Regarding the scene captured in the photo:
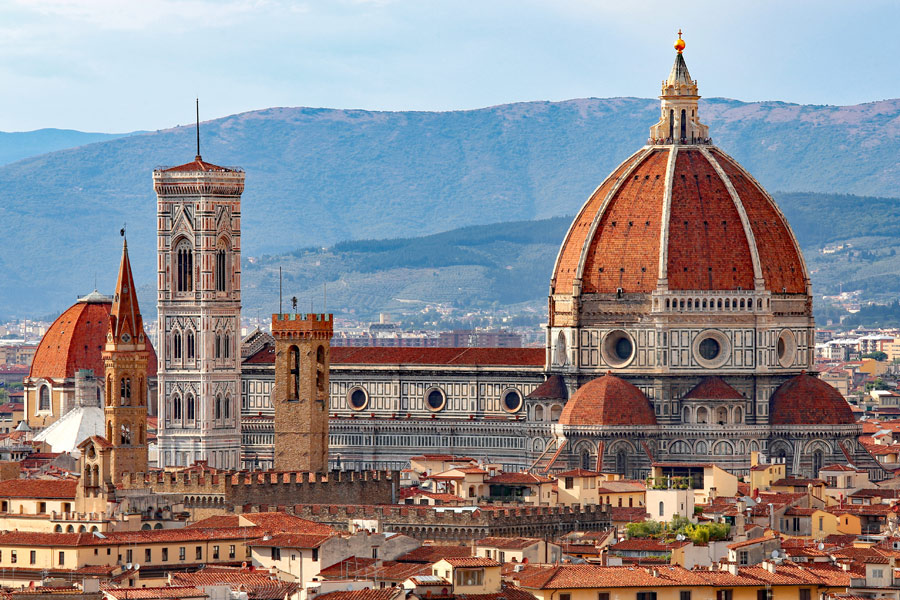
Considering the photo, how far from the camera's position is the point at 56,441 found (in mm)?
148875

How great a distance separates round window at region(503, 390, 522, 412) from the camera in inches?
5886

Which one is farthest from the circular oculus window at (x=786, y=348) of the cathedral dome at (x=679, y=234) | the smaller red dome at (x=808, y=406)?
the smaller red dome at (x=808, y=406)

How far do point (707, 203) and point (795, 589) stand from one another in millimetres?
77982

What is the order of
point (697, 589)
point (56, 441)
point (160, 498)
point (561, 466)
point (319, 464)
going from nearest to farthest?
point (697, 589)
point (160, 498)
point (319, 464)
point (561, 466)
point (56, 441)

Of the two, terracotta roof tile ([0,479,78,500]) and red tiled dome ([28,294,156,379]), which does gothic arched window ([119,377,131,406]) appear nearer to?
terracotta roof tile ([0,479,78,500])

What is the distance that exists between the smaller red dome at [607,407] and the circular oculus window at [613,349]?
4312 mm

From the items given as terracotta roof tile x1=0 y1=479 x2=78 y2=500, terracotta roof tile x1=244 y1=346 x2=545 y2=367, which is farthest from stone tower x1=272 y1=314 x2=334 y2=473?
terracotta roof tile x1=244 y1=346 x2=545 y2=367

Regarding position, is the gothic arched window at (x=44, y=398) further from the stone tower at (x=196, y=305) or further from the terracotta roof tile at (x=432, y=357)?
the stone tower at (x=196, y=305)

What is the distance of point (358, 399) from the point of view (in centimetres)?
15225

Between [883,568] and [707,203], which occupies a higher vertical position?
[707,203]

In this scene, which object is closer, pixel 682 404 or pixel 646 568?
pixel 646 568

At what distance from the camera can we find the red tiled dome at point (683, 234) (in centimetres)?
14400

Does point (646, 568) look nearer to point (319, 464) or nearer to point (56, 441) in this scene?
point (319, 464)

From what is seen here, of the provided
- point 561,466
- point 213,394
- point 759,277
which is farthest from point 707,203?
point 213,394
